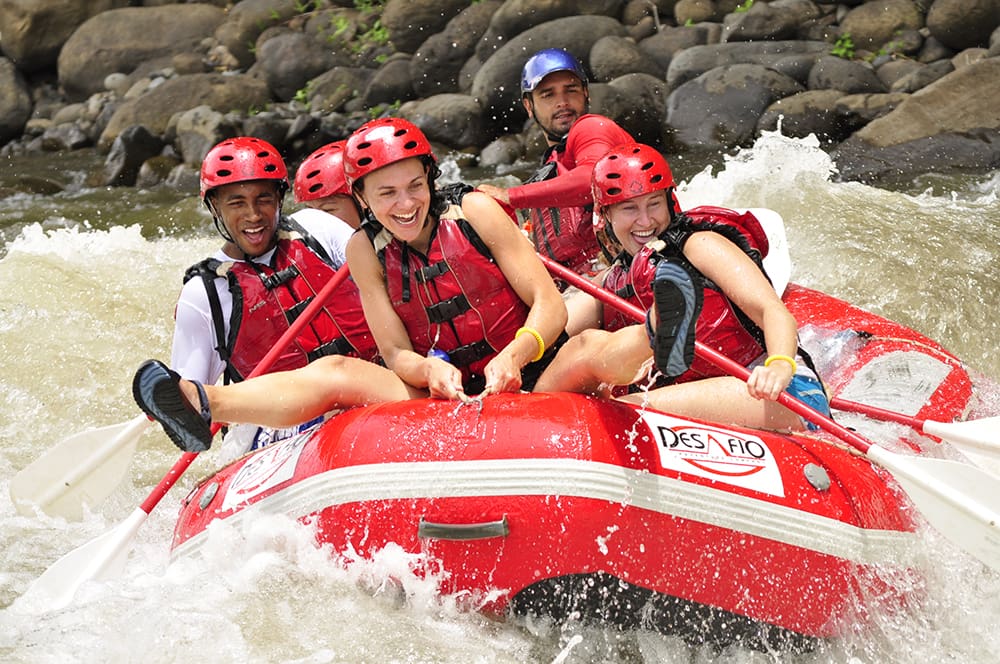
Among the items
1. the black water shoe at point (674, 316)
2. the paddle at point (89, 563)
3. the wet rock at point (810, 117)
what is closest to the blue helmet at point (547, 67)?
the paddle at point (89, 563)

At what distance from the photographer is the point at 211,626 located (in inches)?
126

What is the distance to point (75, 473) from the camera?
13.1 feet

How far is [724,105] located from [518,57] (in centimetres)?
240

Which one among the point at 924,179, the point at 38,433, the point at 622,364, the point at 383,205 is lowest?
the point at 924,179

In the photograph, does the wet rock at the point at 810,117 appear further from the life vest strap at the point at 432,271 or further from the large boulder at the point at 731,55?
the life vest strap at the point at 432,271

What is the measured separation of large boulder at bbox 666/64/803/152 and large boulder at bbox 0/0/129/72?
9553mm

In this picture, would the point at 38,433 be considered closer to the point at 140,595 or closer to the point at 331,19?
the point at 140,595

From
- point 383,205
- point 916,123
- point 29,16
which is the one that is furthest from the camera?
point 29,16

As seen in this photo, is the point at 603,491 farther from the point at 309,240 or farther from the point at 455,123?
the point at 455,123

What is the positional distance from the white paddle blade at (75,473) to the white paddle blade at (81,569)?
0.34 metres

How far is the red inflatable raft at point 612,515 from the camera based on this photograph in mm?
2932

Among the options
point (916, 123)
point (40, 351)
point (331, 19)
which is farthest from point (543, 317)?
point (331, 19)

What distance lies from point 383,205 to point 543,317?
0.59 meters

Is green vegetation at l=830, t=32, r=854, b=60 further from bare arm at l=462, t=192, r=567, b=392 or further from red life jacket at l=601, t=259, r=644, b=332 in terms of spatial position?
bare arm at l=462, t=192, r=567, b=392
